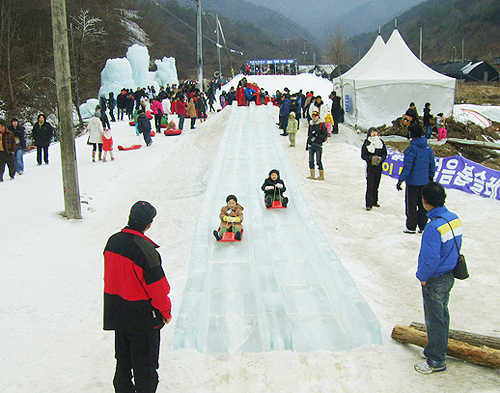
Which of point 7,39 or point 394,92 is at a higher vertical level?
point 7,39

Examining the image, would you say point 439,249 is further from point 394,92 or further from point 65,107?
point 394,92

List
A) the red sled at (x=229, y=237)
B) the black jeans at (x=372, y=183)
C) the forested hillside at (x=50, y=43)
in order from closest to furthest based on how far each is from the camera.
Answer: the red sled at (x=229, y=237)
the black jeans at (x=372, y=183)
the forested hillside at (x=50, y=43)

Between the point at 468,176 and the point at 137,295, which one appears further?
the point at 468,176

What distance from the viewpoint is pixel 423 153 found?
24.5 feet

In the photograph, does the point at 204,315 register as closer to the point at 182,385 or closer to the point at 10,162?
the point at 182,385

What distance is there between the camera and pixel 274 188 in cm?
920

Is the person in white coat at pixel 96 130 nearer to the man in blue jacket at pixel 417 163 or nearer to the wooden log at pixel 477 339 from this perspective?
the man in blue jacket at pixel 417 163

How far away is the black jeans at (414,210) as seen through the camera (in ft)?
25.2

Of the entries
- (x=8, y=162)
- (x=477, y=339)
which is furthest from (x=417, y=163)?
(x=8, y=162)

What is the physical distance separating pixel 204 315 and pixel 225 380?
1235 mm

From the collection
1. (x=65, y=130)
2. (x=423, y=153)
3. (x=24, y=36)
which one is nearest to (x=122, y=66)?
(x=24, y=36)

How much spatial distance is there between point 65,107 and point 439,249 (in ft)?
25.6

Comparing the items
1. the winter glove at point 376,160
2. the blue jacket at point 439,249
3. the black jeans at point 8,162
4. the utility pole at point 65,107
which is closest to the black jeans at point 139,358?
the blue jacket at point 439,249

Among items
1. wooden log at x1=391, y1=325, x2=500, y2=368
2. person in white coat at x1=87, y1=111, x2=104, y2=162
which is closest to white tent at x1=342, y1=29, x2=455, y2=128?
person in white coat at x1=87, y1=111, x2=104, y2=162
